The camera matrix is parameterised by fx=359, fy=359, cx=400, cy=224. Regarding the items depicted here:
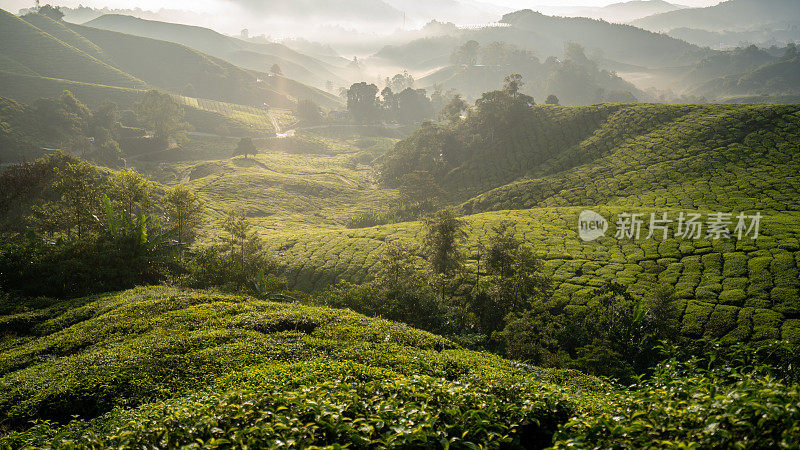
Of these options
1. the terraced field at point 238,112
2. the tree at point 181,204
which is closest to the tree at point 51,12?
the terraced field at point 238,112

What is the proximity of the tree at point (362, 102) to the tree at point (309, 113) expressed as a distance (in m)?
14.6

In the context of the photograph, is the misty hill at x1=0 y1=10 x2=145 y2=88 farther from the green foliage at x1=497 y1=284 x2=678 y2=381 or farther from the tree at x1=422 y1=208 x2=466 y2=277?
the green foliage at x1=497 y1=284 x2=678 y2=381

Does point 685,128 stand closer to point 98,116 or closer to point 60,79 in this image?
point 98,116

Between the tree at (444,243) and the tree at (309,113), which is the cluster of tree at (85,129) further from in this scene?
the tree at (444,243)

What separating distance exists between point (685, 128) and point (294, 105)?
14984 cm

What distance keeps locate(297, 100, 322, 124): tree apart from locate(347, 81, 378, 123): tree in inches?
575

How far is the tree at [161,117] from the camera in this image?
314 ft

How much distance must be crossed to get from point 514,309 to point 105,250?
23.1 metres

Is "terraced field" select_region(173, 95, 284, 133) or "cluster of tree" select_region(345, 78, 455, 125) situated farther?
"cluster of tree" select_region(345, 78, 455, 125)

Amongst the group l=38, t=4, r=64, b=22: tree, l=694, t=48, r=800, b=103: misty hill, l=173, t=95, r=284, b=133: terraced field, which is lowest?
l=173, t=95, r=284, b=133: terraced field

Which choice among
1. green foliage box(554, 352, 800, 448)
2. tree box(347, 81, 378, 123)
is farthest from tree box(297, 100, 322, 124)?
green foliage box(554, 352, 800, 448)

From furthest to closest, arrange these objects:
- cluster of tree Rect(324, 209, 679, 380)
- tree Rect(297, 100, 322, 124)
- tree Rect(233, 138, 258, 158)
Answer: tree Rect(297, 100, 322, 124) < tree Rect(233, 138, 258, 158) < cluster of tree Rect(324, 209, 679, 380)

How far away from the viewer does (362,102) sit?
14675cm

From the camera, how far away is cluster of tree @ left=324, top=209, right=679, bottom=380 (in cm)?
1622
